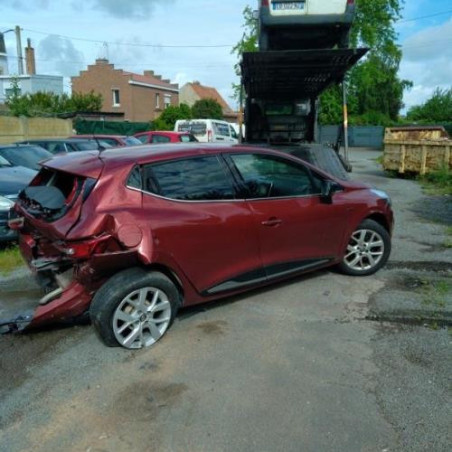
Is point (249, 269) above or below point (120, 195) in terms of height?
below

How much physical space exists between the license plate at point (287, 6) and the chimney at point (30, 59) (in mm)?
51477

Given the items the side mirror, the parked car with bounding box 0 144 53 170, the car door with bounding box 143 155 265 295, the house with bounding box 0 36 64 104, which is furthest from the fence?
the car door with bounding box 143 155 265 295

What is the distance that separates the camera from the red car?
357cm

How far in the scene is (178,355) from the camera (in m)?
3.69

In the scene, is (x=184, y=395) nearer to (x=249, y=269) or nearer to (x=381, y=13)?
(x=249, y=269)

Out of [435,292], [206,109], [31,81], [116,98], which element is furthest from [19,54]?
[435,292]

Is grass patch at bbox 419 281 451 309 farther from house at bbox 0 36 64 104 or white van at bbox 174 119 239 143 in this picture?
house at bbox 0 36 64 104

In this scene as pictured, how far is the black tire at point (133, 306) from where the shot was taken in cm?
356

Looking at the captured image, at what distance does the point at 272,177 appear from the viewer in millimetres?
4574


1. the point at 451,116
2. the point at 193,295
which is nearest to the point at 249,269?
the point at 193,295

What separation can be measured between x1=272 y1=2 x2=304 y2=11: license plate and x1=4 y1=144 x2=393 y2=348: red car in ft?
13.1

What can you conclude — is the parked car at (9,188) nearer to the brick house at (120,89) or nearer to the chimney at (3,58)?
the brick house at (120,89)

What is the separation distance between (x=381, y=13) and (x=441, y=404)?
36.9m

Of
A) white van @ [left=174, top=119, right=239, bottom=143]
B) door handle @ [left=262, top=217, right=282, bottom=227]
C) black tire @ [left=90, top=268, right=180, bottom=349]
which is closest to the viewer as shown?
black tire @ [left=90, top=268, right=180, bottom=349]
